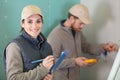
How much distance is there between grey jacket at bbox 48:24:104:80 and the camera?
200cm

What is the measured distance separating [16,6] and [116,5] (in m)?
0.88

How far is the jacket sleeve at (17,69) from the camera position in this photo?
1380mm

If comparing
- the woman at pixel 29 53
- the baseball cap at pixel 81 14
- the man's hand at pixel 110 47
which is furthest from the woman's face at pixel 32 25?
the man's hand at pixel 110 47

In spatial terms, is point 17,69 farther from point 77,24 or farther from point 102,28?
point 102,28

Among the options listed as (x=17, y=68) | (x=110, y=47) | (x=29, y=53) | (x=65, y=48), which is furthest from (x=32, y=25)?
(x=110, y=47)

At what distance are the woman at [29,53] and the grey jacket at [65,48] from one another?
0.44 metres

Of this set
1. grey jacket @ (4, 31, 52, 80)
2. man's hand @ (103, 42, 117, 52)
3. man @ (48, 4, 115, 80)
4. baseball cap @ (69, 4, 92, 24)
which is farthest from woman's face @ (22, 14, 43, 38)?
man's hand @ (103, 42, 117, 52)

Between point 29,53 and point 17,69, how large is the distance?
13cm

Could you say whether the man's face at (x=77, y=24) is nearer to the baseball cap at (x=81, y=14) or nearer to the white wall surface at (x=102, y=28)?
the baseball cap at (x=81, y=14)

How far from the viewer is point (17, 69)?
1.38 m

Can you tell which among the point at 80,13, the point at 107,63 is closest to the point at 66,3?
the point at 80,13

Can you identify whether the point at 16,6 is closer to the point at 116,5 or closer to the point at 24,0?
the point at 24,0

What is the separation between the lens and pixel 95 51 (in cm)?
230

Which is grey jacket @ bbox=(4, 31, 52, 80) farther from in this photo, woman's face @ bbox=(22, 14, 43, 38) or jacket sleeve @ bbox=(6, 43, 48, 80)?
woman's face @ bbox=(22, 14, 43, 38)
